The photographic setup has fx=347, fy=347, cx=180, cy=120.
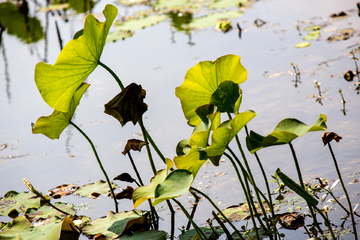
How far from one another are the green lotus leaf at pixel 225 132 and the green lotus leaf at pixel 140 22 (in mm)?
3343

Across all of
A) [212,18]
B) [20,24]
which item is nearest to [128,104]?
[212,18]

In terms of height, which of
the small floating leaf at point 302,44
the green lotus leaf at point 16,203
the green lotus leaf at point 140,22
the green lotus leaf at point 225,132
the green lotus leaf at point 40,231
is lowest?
the green lotus leaf at point 16,203

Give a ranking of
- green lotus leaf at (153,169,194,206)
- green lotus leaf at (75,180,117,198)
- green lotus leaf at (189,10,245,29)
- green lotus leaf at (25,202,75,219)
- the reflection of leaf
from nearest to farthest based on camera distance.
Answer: green lotus leaf at (153,169,194,206) < green lotus leaf at (25,202,75,219) < green lotus leaf at (75,180,117,198) < green lotus leaf at (189,10,245,29) < the reflection of leaf

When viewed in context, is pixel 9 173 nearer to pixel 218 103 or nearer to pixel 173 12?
pixel 218 103

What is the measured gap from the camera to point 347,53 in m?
2.46

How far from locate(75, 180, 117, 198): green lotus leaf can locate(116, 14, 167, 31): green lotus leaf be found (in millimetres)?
2772

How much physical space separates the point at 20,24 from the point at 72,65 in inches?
170

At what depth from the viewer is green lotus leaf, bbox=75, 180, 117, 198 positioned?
5.24ft

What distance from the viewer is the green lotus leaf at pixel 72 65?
3.68 ft

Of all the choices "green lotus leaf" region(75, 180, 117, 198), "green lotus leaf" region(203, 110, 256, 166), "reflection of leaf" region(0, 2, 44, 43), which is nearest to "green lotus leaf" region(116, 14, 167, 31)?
"reflection of leaf" region(0, 2, 44, 43)

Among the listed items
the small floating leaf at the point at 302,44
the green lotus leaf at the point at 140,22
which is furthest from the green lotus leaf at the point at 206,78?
the green lotus leaf at the point at 140,22

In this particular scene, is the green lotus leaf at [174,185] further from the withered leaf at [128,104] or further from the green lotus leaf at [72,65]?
the green lotus leaf at [72,65]

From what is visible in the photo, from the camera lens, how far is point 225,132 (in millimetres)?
912

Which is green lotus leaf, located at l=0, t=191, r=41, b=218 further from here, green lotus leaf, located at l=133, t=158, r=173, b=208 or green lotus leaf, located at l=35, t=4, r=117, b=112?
green lotus leaf, located at l=133, t=158, r=173, b=208
